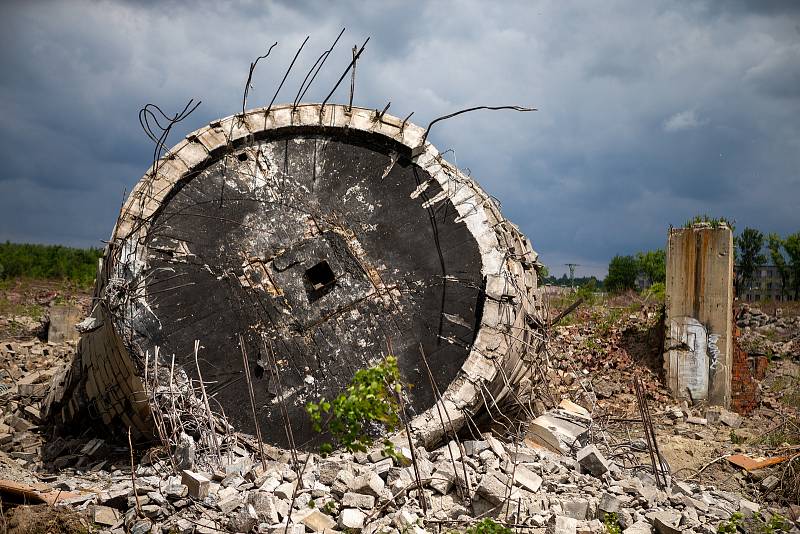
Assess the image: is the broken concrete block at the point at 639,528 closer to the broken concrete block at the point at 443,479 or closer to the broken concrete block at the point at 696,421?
the broken concrete block at the point at 443,479

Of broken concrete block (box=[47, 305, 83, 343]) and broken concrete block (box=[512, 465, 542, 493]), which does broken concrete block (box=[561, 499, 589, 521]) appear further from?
broken concrete block (box=[47, 305, 83, 343])

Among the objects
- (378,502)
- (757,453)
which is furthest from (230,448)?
(757,453)

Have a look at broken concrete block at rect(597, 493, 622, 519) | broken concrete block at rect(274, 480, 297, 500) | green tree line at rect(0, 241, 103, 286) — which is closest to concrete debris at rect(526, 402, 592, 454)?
broken concrete block at rect(597, 493, 622, 519)

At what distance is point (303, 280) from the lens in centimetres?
465

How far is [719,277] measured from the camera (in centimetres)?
791

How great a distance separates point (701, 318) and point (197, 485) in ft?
21.1

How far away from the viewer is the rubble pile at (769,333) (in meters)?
10.1

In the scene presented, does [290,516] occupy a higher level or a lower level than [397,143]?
lower

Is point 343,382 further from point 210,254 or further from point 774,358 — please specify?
point 774,358

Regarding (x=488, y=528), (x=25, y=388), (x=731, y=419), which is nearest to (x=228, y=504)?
(x=488, y=528)

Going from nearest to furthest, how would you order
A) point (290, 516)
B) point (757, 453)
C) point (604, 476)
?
point (290, 516)
point (604, 476)
point (757, 453)

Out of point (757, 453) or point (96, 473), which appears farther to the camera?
point (757, 453)

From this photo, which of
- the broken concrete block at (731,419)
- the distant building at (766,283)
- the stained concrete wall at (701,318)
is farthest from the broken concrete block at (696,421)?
the distant building at (766,283)

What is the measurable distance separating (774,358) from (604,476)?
7.25m
